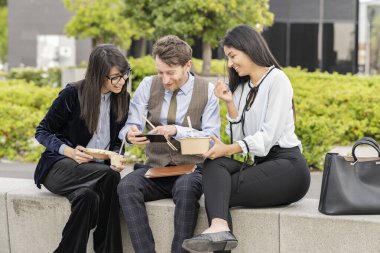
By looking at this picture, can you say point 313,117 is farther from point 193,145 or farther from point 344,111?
point 193,145

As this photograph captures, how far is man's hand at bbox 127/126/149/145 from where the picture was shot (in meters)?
4.04

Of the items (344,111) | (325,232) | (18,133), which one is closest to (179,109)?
(325,232)

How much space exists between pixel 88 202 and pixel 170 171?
1.64ft

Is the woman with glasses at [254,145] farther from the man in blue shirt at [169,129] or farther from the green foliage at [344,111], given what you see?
the green foliage at [344,111]

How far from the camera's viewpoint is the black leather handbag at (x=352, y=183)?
3709 mm

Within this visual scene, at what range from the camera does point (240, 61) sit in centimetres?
409

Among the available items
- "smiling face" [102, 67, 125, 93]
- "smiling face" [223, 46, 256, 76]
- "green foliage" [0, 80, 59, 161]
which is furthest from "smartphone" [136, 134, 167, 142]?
"green foliage" [0, 80, 59, 161]

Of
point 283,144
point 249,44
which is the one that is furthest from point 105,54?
point 283,144

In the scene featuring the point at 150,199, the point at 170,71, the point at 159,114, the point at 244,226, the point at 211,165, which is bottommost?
the point at 244,226

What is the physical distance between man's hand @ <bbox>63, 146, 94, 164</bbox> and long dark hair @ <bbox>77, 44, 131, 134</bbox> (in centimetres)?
17

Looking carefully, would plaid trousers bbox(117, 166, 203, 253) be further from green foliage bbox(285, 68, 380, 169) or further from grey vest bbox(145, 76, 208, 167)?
green foliage bbox(285, 68, 380, 169)

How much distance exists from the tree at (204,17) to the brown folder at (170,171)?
35.3ft

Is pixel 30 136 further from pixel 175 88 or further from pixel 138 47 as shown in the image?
pixel 138 47

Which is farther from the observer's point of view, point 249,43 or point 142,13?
point 142,13
